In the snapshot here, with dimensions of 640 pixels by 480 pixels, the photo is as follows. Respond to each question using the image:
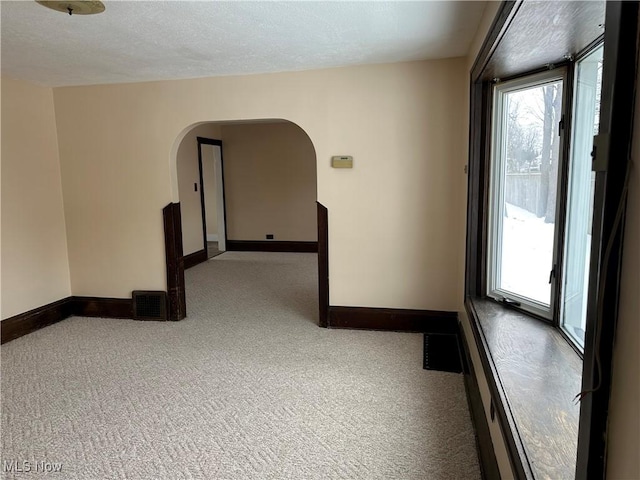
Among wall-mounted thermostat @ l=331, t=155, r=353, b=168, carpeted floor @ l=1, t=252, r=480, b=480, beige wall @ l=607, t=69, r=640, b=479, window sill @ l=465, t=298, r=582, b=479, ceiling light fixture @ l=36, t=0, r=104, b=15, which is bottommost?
carpeted floor @ l=1, t=252, r=480, b=480

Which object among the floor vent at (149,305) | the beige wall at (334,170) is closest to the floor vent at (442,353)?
the beige wall at (334,170)

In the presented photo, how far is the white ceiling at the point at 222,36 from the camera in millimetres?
2320

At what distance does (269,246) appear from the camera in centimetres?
777

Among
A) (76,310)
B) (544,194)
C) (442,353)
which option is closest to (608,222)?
(544,194)

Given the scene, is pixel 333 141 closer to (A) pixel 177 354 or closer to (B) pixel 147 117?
(B) pixel 147 117

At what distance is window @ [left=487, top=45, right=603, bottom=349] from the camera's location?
2.18 m

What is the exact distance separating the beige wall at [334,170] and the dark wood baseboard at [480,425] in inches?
38.1

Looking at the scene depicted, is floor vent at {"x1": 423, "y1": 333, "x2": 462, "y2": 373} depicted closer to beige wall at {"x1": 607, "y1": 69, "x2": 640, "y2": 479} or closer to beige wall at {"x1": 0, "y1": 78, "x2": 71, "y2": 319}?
beige wall at {"x1": 607, "y1": 69, "x2": 640, "y2": 479}

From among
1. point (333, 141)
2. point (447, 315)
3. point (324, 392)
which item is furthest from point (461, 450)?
point (333, 141)

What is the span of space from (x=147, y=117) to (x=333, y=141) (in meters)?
1.78

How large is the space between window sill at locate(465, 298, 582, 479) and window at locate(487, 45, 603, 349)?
0.17 meters

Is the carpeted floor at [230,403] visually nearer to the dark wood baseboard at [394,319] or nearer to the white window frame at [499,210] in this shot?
the dark wood baseboard at [394,319]

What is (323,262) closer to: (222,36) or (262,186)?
(222,36)


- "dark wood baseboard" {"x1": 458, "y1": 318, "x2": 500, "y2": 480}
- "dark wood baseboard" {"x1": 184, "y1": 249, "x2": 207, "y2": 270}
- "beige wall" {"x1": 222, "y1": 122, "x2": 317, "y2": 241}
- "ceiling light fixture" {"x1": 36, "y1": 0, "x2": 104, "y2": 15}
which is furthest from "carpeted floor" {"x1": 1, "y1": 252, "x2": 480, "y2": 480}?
"beige wall" {"x1": 222, "y1": 122, "x2": 317, "y2": 241}
